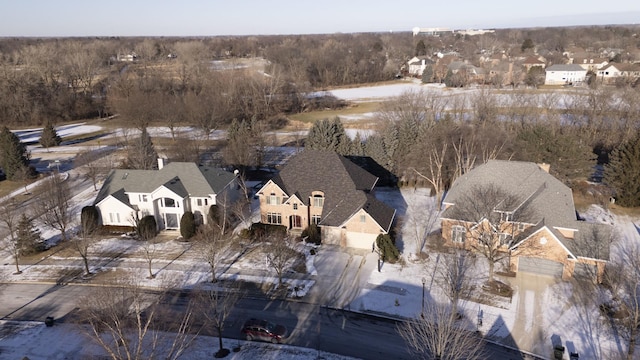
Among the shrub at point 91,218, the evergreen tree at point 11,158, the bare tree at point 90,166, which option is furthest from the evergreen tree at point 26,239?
the evergreen tree at point 11,158

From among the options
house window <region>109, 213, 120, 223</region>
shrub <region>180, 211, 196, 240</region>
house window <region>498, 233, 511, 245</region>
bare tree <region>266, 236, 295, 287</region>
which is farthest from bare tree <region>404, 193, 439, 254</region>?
house window <region>109, 213, 120, 223</region>

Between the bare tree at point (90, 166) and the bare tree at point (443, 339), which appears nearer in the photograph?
the bare tree at point (443, 339)

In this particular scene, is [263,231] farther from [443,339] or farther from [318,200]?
[443,339]

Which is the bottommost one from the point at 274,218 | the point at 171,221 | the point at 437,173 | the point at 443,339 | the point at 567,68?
the point at 171,221

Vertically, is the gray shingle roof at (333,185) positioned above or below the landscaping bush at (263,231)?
above

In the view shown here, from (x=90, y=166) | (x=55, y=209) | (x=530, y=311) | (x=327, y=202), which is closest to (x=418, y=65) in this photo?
(x=90, y=166)

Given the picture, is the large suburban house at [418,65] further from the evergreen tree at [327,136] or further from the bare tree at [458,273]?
the bare tree at [458,273]

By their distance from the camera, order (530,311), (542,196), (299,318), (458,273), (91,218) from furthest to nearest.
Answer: (91,218), (542,196), (458,273), (530,311), (299,318)

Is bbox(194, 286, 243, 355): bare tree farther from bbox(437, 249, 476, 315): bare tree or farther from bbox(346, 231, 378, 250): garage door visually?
bbox(437, 249, 476, 315): bare tree
